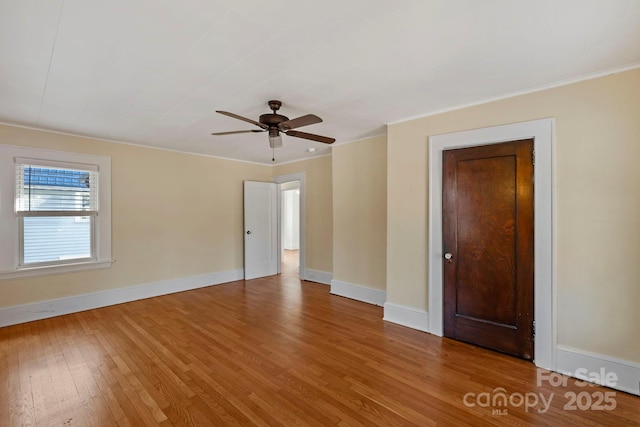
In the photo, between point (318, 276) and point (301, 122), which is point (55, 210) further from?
point (318, 276)

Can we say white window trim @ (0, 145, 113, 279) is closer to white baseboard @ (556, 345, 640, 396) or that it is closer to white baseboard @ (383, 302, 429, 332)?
white baseboard @ (383, 302, 429, 332)

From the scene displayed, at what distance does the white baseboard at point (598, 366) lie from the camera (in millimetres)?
2146

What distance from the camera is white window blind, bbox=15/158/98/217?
360 cm

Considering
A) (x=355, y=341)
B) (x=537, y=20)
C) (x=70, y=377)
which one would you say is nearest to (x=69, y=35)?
(x=70, y=377)

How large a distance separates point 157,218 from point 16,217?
1.61 m

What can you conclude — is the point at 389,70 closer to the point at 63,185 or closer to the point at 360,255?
the point at 360,255

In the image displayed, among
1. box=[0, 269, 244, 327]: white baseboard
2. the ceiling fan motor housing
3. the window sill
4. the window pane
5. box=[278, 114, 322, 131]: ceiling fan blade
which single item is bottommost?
box=[0, 269, 244, 327]: white baseboard

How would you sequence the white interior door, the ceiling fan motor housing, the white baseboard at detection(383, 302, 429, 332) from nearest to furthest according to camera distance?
the ceiling fan motor housing
the white baseboard at detection(383, 302, 429, 332)
the white interior door

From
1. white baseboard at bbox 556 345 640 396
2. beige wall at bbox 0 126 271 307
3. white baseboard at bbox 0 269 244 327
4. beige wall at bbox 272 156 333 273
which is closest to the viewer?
white baseboard at bbox 556 345 640 396

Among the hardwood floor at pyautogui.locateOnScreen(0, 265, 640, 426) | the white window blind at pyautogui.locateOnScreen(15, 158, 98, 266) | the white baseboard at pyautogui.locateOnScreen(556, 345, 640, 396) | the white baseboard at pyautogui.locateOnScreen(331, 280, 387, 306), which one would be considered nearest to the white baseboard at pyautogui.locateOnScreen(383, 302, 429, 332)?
the hardwood floor at pyautogui.locateOnScreen(0, 265, 640, 426)

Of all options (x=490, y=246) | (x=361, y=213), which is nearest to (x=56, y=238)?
(x=361, y=213)

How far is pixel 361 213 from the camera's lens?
14.5ft

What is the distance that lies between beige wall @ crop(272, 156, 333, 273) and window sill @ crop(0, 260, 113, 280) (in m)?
3.28

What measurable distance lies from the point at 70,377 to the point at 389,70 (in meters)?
3.62
